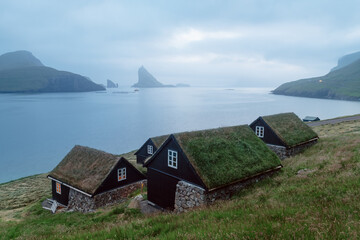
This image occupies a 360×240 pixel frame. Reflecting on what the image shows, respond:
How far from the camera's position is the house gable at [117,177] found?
2412cm

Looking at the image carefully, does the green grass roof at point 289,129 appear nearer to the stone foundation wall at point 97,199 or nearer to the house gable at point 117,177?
the house gable at point 117,177

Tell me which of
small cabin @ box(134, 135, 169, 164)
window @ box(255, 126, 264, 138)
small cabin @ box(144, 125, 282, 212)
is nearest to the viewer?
small cabin @ box(144, 125, 282, 212)

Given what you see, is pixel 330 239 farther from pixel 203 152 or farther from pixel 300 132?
pixel 300 132

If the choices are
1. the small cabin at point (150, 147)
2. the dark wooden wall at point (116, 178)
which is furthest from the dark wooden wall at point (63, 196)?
the small cabin at point (150, 147)

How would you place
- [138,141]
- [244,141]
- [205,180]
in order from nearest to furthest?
[205,180] → [244,141] → [138,141]

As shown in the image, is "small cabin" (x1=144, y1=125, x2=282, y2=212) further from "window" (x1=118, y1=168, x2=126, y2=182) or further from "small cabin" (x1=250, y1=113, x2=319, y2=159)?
"small cabin" (x1=250, y1=113, x2=319, y2=159)

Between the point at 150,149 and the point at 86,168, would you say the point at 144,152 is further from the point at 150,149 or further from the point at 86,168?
the point at 86,168

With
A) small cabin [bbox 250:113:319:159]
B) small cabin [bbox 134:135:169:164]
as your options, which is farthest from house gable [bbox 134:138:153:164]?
small cabin [bbox 250:113:319:159]

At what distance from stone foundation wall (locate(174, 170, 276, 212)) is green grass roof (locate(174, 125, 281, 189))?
28.9 inches

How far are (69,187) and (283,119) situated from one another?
1258 inches

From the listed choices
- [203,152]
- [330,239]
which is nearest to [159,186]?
[203,152]

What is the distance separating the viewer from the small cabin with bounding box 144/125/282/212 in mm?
17203

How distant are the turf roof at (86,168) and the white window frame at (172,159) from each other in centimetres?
875

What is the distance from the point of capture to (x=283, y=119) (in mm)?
34812
